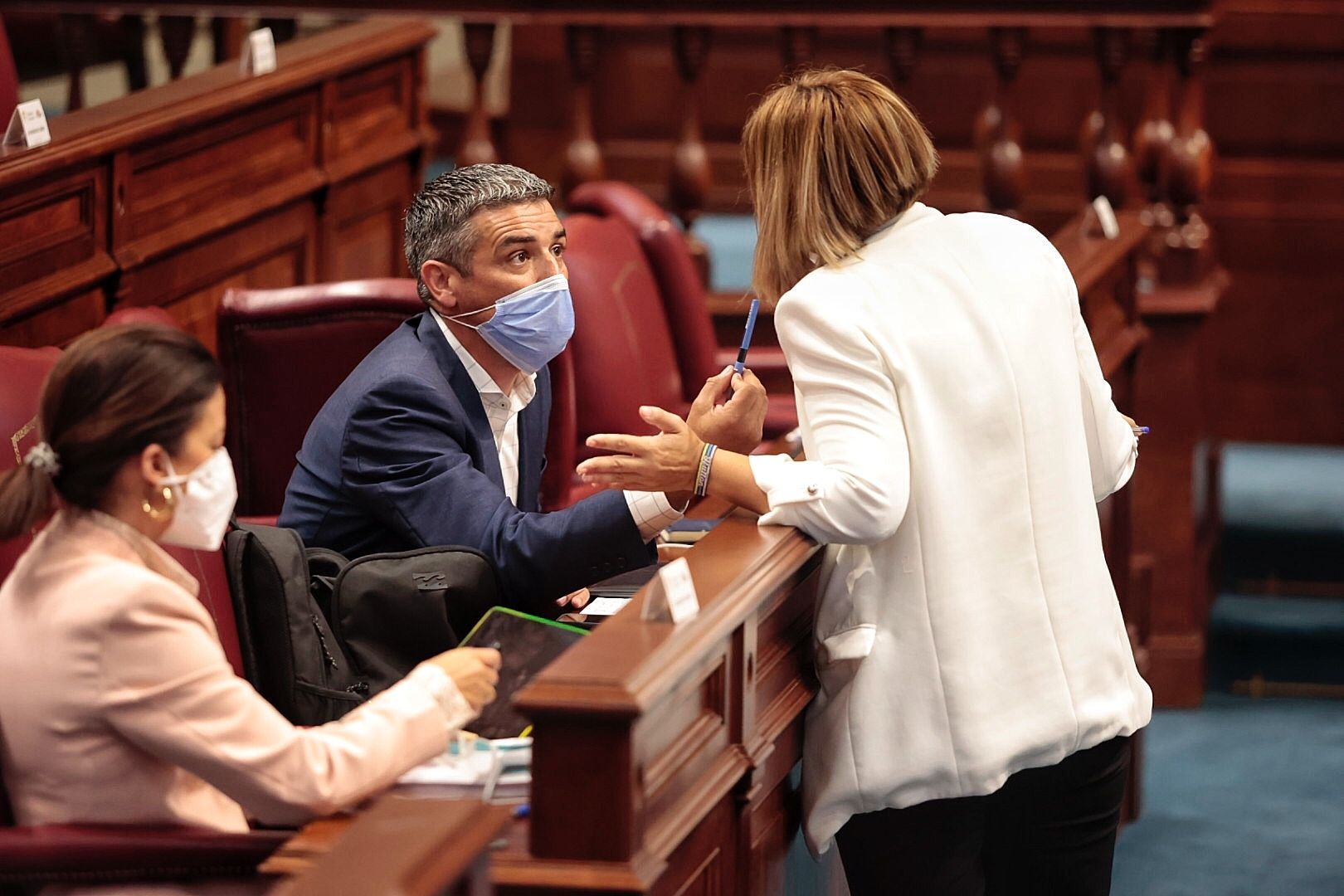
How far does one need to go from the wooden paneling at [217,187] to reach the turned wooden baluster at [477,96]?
11 centimetres

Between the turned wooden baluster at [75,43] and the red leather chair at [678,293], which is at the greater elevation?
the turned wooden baluster at [75,43]

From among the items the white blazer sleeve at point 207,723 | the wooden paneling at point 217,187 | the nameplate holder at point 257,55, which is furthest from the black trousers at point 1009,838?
the nameplate holder at point 257,55

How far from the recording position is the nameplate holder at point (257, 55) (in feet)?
13.3

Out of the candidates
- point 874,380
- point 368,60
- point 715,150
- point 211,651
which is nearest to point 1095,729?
point 874,380

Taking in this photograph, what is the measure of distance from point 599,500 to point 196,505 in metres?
0.67

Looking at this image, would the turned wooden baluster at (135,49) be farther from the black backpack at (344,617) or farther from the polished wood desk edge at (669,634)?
the polished wood desk edge at (669,634)

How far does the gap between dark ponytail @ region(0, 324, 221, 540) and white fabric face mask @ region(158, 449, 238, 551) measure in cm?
4

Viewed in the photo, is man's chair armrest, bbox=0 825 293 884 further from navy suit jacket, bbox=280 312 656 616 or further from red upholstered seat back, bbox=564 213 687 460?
red upholstered seat back, bbox=564 213 687 460

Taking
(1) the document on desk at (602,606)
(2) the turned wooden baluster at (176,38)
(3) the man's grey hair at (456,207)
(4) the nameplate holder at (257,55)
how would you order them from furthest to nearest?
(2) the turned wooden baluster at (176,38), (4) the nameplate holder at (257,55), (3) the man's grey hair at (456,207), (1) the document on desk at (602,606)

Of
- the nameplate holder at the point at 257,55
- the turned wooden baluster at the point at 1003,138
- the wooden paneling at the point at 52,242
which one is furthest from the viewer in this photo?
the turned wooden baluster at the point at 1003,138

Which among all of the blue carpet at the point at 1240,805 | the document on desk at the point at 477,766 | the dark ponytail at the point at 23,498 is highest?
the dark ponytail at the point at 23,498

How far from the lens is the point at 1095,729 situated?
2.25 metres

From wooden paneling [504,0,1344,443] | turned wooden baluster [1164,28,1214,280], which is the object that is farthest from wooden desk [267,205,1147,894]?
wooden paneling [504,0,1344,443]

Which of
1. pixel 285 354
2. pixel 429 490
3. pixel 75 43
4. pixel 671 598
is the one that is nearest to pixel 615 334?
pixel 285 354
